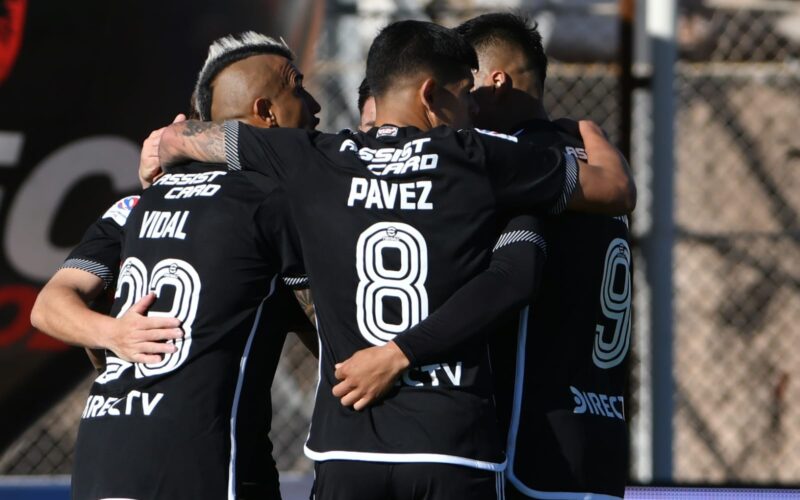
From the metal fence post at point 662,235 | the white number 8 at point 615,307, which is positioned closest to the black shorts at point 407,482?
the white number 8 at point 615,307

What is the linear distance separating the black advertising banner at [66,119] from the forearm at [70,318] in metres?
2.56

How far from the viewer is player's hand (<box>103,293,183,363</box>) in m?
2.92

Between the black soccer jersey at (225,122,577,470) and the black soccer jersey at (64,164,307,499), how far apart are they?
0.16 metres

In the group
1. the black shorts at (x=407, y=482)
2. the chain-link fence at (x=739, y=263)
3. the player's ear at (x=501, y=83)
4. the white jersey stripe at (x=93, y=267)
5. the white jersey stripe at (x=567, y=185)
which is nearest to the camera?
the black shorts at (x=407, y=482)

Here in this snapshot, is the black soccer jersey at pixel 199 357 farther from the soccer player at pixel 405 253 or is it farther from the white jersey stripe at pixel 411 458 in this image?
the white jersey stripe at pixel 411 458

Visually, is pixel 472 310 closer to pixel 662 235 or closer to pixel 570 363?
pixel 570 363

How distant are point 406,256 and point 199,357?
545 millimetres

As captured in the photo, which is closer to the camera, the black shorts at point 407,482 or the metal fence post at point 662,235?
the black shorts at point 407,482

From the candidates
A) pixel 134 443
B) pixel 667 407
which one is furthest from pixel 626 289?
pixel 667 407

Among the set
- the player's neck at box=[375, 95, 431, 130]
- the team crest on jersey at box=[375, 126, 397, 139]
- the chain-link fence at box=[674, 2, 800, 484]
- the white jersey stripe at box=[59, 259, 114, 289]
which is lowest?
the chain-link fence at box=[674, 2, 800, 484]

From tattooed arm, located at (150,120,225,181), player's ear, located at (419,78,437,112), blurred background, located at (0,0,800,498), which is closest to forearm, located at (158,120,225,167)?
tattooed arm, located at (150,120,225,181)

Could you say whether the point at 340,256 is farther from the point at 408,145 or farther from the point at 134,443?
the point at 134,443

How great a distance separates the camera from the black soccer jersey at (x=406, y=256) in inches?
108

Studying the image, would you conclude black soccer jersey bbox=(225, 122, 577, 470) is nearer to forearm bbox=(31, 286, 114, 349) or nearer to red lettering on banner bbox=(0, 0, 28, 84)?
forearm bbox=(31, 286, 114, 349)
